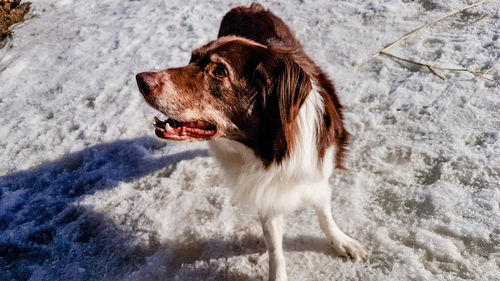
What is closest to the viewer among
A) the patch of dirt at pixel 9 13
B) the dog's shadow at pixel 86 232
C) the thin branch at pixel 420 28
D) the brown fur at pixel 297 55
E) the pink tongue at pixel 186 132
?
the pink tongue at pixel 186 132

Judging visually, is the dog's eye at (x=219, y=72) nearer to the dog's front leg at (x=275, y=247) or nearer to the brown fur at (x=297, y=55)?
the brown fur at (x=297, y=55)

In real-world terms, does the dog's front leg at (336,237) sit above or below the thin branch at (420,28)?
below

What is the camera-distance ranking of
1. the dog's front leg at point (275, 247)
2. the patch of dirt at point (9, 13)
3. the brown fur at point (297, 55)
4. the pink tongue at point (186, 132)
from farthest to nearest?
1. the patch of dirt at point (9, 13)
2. the dog's front leg at point (275, 247)
3. the brown fur at point (297, 55)
4. the pink tongue at point (186, 132)

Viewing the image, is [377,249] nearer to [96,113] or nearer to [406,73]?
[406,73]

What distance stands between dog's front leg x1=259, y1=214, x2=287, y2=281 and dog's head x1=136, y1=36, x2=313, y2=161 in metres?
0.60

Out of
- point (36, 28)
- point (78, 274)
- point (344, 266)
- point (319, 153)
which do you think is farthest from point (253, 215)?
point (36, 28)

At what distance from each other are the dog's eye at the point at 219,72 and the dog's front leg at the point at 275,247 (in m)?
0.89

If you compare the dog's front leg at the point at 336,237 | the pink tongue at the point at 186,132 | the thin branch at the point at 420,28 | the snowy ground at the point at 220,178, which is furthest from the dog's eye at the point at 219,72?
the thin branch at the point at 420,28

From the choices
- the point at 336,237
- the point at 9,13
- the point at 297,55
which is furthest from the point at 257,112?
the point at 9,13

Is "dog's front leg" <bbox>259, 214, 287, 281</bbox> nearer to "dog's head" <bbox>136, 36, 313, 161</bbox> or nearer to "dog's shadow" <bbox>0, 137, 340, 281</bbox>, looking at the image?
"dog's shadow" <bbox>0, 137, 340, 281</bbox>

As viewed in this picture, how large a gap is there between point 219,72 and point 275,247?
3.67 ft

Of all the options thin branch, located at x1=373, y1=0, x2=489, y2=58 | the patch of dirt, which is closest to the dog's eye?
thin branch, located at x1=373, y1=0, x2=489, y2=58

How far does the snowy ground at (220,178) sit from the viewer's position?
8.50 feet

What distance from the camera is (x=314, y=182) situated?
224 centimetres
